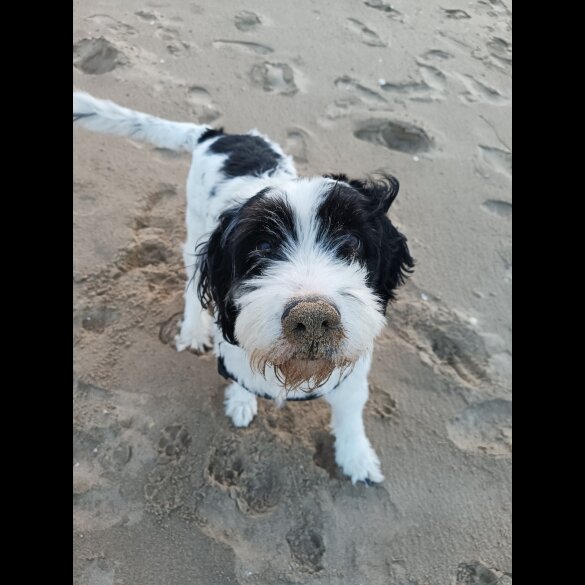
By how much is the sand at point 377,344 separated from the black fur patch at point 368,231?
1.09 m

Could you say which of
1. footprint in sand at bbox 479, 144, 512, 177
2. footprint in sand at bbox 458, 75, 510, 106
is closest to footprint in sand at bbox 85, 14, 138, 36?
footprint in sand at bbox 458, 75, 510, 106

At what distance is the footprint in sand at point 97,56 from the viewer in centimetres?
502

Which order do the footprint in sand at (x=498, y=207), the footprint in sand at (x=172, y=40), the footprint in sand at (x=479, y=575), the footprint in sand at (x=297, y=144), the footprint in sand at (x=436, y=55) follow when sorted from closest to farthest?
the footprint in sand at (x=479, y=575), the footprint in sand at (x=498, y=207), the footprint in sand at (x=297, y=144), the footprint in sand at (x=172, y=40), the footprint in sand at (x=436, y=55)

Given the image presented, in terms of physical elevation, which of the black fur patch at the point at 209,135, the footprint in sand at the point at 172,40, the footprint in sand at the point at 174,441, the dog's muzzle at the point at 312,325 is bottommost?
the footprint in sand at the point at 174,441

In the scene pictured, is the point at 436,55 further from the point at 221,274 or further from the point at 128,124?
the point at 221,274

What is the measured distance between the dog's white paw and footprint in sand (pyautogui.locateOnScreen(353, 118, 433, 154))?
2381mm

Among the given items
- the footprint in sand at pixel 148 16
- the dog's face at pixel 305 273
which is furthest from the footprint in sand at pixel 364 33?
the dog's face at pixel 305 273

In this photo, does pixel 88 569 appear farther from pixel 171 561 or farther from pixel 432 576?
pixel 432 576

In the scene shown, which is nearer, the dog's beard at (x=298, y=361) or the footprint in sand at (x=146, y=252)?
the dog's beard at (x=298, y=361)

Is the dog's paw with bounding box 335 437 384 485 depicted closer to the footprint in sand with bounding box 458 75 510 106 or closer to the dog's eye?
the dog's eye

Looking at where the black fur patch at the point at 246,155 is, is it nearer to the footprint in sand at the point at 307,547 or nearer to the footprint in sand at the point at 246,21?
the footprint in sand at the point at 307,547

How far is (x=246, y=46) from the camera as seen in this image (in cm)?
533

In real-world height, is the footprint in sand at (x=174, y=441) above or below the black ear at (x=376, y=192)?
below

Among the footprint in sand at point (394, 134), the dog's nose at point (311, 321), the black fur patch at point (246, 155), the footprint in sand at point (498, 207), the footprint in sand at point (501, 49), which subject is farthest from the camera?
the footprint in sand at point (501, 49)
